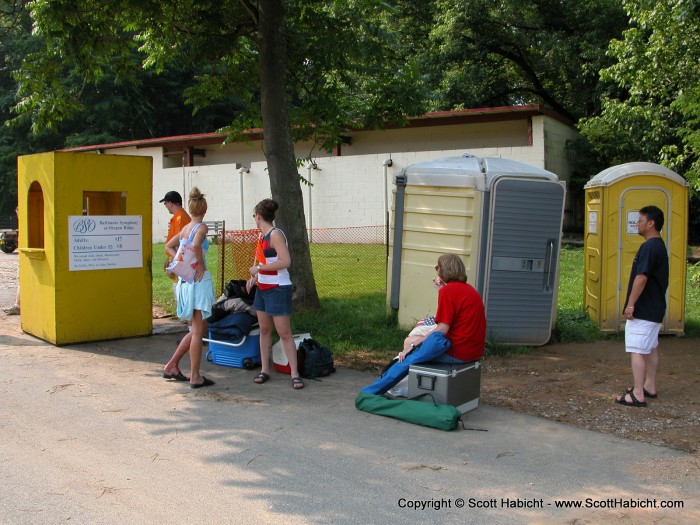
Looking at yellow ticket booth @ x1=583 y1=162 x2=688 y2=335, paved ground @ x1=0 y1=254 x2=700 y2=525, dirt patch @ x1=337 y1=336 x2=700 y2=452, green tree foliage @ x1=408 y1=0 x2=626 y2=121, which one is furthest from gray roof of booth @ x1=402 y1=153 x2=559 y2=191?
green tree foliage @ x1=408 y1=0 x2=626 y2=121

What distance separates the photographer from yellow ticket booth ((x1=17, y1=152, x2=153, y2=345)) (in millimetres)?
7977

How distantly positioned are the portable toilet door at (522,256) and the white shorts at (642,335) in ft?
7.45

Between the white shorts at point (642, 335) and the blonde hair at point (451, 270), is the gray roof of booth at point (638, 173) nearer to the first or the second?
the white shorts at point (642, 335)

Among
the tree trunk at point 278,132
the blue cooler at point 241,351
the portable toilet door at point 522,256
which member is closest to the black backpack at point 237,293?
the blue cooler at point 241,351

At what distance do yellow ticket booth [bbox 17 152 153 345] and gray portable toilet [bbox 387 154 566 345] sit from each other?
3358 mm

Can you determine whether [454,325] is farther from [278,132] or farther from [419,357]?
[278,132]

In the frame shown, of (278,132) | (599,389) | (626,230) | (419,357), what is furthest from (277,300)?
(626,230)

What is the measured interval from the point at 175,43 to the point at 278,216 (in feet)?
13.5

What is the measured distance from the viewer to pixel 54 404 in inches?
232

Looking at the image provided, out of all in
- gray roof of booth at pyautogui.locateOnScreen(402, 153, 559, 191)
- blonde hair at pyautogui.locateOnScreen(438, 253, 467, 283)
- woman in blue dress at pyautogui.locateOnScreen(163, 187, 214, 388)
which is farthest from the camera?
gray roof of booth at pyautogui.locateOnScreen(402, 153, 559, 191)

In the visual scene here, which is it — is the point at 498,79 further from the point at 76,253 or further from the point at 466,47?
the point at 76,253

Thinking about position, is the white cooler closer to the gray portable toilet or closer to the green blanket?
the green blanket

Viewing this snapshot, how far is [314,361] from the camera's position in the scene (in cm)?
684

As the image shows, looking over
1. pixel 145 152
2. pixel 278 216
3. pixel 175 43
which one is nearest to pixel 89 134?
pixel 145 152
